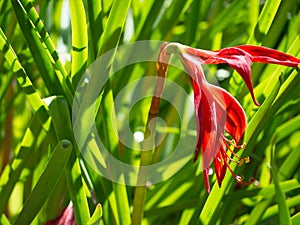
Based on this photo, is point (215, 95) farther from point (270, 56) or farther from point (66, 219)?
point (66, 219)

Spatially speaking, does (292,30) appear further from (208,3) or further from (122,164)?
(122,164)

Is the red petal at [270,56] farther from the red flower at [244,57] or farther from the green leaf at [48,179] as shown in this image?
the green leaf at [48,179]

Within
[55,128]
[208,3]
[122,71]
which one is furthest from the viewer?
[208,3]

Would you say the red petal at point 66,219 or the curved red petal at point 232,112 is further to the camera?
the red petal at point 66,219

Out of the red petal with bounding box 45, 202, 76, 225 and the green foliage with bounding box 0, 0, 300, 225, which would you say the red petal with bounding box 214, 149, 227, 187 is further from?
the red petal with bounding box 45, 202, 76, 225

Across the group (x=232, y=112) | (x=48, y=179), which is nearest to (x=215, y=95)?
(x=232, y=112)

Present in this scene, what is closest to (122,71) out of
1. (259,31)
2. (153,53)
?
(153,53)

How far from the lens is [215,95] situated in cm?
44

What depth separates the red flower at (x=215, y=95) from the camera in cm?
42

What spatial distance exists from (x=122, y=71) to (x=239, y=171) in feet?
0.55

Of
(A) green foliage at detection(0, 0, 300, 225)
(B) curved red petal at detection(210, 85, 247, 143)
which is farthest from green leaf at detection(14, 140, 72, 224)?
(B) curved red petal at detection(210, 85, 247, 143)

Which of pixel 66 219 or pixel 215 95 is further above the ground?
pixel 215 95

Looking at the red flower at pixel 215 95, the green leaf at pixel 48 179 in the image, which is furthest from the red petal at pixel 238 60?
the green leaf at pixel 48 179

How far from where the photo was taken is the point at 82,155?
0.49 meters
